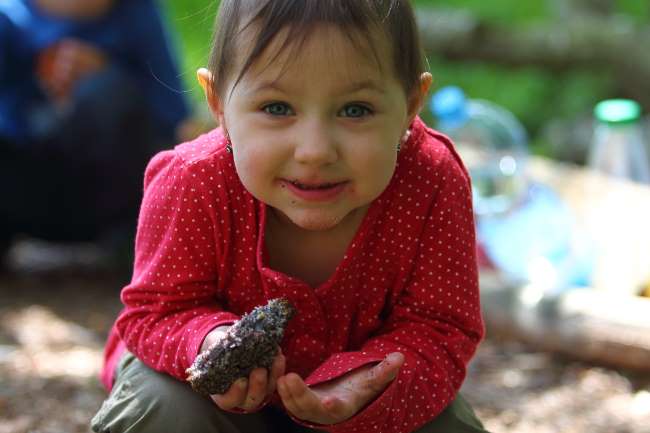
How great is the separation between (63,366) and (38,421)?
0.45 meters

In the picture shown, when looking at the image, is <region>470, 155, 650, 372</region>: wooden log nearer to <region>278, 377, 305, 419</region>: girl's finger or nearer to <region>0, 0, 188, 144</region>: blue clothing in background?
<region>0, 0, 188, 144</region>: blue clothing in background

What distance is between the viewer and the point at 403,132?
1.92 meters

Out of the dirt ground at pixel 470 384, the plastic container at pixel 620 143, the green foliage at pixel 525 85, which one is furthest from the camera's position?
the green foliage at pixel 525 85

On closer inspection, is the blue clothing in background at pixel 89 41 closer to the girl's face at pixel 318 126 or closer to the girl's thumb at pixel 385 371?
the girl's face at pixel 318 126

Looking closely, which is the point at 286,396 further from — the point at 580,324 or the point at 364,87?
the point at 580,324

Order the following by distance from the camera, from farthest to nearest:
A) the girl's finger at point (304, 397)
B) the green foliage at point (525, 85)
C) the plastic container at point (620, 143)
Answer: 1. the green foliage at point (525, 85)
2. the plastic container at point (620, 143)
3. the girl's finger at point (304, 397)

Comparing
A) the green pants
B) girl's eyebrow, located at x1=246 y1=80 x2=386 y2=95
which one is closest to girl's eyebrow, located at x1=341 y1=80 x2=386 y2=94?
girl's eyebrow, located at x1=246 y1=80 x2=386 y2=95

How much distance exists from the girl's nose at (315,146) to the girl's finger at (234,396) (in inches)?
14.3

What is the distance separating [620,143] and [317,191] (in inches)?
104

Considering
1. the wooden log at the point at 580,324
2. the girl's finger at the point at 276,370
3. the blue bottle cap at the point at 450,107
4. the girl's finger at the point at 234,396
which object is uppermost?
the blue bottle cap at the point at 450,107

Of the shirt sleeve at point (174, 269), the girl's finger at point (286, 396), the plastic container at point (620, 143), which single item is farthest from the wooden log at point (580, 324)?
the girl's finger at point (286, 396)

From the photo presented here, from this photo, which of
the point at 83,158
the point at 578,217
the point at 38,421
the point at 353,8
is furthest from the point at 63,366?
the point at 578,217

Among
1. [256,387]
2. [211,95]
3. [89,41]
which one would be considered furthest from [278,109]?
[89,41]

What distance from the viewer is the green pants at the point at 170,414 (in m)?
1.85
